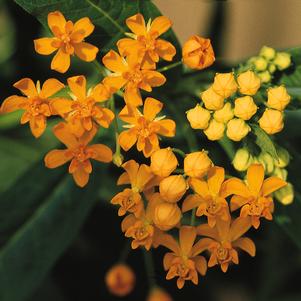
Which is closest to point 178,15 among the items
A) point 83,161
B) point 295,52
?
point 295,52

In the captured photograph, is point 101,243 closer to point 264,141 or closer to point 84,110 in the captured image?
point 84,110

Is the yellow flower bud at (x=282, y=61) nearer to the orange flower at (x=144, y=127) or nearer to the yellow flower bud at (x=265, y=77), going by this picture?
the yellow flower bud at (x=265, y=77)

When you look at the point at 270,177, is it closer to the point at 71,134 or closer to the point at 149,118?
the point at 149,118

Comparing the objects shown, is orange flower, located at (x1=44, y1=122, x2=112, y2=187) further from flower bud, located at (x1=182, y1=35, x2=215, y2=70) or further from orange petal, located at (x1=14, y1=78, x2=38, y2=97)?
flower bud, located at (x1=182, y1=35, x2=215, y2=70)

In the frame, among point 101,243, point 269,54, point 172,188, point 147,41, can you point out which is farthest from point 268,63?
point 101,243

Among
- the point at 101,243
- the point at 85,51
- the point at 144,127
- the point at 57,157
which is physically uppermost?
the point at 85,51

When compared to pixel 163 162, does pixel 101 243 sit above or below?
below

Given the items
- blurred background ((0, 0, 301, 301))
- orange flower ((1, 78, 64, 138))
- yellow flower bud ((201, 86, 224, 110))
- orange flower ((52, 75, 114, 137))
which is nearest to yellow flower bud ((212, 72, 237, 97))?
yellow flower bud ((201, 86, 224, 110))
